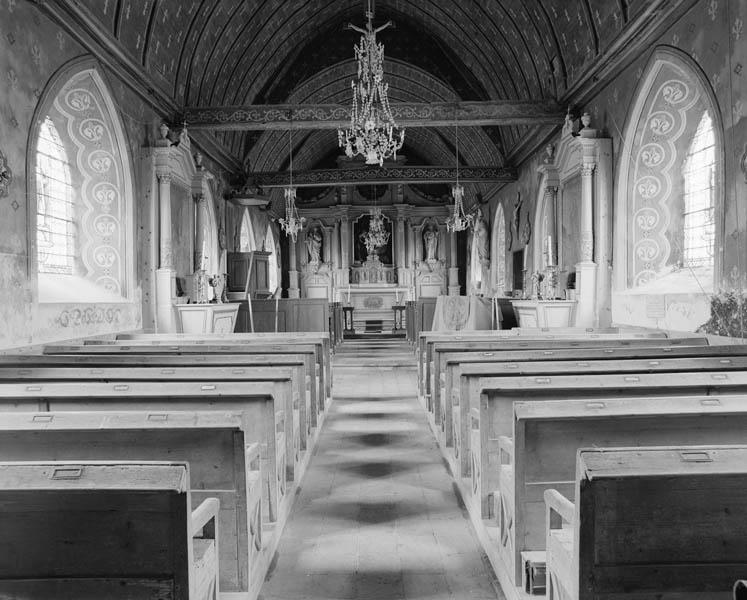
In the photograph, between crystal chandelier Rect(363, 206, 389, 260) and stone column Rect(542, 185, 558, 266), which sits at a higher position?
crystal chandelier Rect(363, 206, 389, 260)

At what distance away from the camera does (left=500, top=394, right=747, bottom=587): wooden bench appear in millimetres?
2412

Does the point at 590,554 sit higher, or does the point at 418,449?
the point at 590,554

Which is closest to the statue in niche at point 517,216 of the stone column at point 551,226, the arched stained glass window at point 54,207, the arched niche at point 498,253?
the arched niche at point 498,253

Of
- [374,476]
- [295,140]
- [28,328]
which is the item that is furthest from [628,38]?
[295,140]

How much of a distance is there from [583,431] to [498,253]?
16705 mm

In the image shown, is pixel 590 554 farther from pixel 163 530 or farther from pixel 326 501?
Answer: pixel 326 501

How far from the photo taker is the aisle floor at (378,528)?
9.43 feet

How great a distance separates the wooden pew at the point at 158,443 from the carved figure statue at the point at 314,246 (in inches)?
A: 827

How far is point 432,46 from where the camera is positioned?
15602 millimetres

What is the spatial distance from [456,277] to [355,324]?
412 cm

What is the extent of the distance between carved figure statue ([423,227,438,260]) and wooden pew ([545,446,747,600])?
72.2ft

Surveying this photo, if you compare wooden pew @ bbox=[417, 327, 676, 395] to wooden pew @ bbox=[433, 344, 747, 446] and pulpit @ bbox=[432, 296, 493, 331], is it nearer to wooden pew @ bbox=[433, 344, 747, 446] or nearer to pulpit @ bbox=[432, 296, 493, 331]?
wooden pew @ bbox=[433, 344, 747, 446]

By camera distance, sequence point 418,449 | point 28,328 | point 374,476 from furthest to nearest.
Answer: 1. point 28,328
2. point 418,449
3. point 374,476

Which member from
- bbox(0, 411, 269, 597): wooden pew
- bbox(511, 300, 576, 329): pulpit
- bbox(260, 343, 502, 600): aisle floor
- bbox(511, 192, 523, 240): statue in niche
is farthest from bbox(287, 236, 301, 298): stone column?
bbox(0, 411, 269, 597): wooden pew
